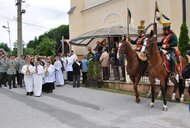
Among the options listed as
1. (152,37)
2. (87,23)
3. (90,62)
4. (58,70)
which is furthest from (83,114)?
(87,23)

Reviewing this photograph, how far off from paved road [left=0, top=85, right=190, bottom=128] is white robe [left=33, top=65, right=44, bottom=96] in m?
0.77

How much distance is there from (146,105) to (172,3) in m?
12.9

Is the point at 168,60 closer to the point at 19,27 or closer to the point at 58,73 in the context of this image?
the point at 58,73

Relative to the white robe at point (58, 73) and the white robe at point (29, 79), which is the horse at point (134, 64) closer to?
the white robe at point (29, 79)

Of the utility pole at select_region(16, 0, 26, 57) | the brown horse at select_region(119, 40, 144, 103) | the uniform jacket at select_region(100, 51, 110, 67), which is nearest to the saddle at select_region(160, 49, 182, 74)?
the brown horse at select_region(119, 40, 144, 103)

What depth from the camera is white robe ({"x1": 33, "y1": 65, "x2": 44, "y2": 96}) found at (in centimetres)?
1602

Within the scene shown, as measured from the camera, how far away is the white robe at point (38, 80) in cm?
1602

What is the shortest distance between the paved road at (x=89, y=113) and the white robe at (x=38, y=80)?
767mm

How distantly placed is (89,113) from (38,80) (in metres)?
5.63

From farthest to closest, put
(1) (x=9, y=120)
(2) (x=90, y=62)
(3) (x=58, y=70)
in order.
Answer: (3) (x=58, y=70) < (2) (x=90, y=62) < (1) (x=9, y=120)

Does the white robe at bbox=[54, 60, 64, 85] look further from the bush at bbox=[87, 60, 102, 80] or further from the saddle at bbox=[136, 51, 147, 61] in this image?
the saddle at bbox=[136, 51, 147, 61]

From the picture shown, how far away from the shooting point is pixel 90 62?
18.1 m

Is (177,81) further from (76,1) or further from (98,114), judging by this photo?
(76,1)

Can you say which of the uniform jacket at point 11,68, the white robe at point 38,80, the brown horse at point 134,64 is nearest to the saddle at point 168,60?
the brown horse at point 134,64
